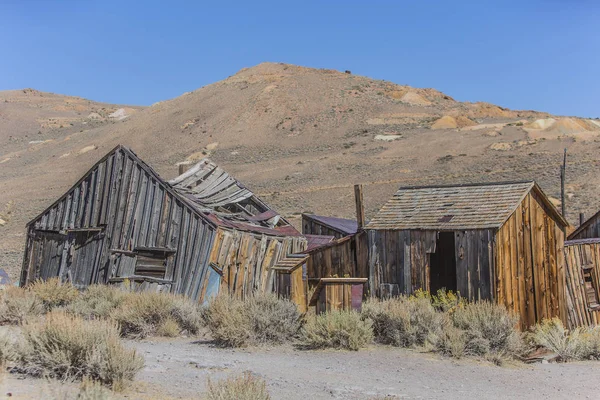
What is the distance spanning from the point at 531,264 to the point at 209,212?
27.9 ft

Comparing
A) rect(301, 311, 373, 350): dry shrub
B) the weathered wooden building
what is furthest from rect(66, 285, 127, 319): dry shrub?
rect(301, 311, 373, 350): dry shrub

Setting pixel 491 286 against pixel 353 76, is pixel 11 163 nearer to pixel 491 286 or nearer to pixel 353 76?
pixel 353 76

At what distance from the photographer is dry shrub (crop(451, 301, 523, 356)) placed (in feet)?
40.1

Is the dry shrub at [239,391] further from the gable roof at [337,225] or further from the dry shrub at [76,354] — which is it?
the gable roof at [337,225]

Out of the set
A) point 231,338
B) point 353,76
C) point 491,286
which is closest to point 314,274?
point 491,286

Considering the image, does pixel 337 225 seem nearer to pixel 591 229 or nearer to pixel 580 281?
pixel 591 229

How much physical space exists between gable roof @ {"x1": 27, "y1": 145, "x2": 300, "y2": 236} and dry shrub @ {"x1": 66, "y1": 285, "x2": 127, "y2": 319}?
9.61 feet

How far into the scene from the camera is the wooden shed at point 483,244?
1545cm

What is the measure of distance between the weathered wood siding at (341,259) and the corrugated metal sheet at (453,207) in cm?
79

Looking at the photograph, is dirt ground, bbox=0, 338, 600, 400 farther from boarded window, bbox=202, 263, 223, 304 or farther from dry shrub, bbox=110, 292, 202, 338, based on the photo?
boarded window, bbox=202, 263, 223, 304

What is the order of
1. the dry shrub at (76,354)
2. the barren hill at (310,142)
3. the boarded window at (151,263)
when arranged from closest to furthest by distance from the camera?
the dry shrub at (76,354)
the boarded window at (151,263)
the barren hill at (310,142)

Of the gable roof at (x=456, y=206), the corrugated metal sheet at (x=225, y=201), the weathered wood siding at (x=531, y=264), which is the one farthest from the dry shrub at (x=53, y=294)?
the weathered wood siding at (x=531, y=264)

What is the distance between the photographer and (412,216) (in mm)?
17016

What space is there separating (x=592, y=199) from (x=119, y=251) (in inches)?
1206
